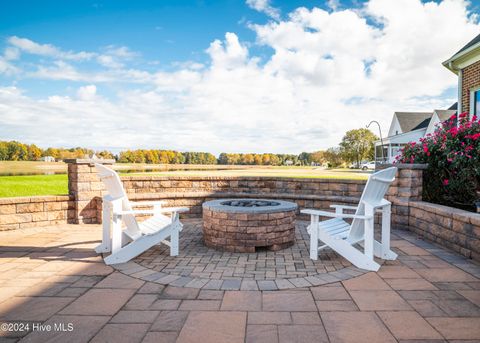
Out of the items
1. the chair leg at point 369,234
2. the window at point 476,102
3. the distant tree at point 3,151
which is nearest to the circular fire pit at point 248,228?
the chair leg at point 369,234

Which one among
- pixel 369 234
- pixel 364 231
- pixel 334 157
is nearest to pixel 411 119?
pixel 334 157

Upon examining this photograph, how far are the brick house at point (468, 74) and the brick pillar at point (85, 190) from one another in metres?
11.4

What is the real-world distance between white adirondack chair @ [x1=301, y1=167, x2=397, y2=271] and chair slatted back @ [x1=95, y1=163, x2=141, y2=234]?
234cm

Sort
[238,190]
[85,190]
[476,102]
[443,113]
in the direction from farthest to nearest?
[443,113] < [476,102] < [238,190] < [85,190]

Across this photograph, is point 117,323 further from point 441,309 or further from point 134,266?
point 441,309

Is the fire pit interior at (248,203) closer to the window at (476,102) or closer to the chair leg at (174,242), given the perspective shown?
the chair leg at (174,242)

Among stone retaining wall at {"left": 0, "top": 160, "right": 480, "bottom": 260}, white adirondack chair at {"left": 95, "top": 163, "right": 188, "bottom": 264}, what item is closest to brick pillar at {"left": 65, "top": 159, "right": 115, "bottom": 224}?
stone retaining wall at {"left": 0, "top": 160, "right": 480, "bottom": 260}

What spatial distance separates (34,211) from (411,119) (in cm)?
3484

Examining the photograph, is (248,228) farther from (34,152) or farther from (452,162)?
(34,152)

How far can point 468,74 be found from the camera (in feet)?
32.3

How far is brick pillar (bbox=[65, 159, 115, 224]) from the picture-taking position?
625 cm

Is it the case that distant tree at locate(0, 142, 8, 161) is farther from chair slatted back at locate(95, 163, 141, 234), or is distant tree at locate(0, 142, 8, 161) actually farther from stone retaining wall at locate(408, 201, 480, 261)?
stone retaining wall at locate(408, 201, 480, 261)

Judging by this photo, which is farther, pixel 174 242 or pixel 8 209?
pixel 8 209

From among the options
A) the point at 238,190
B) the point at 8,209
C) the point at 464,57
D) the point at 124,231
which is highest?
the point at 464,57
